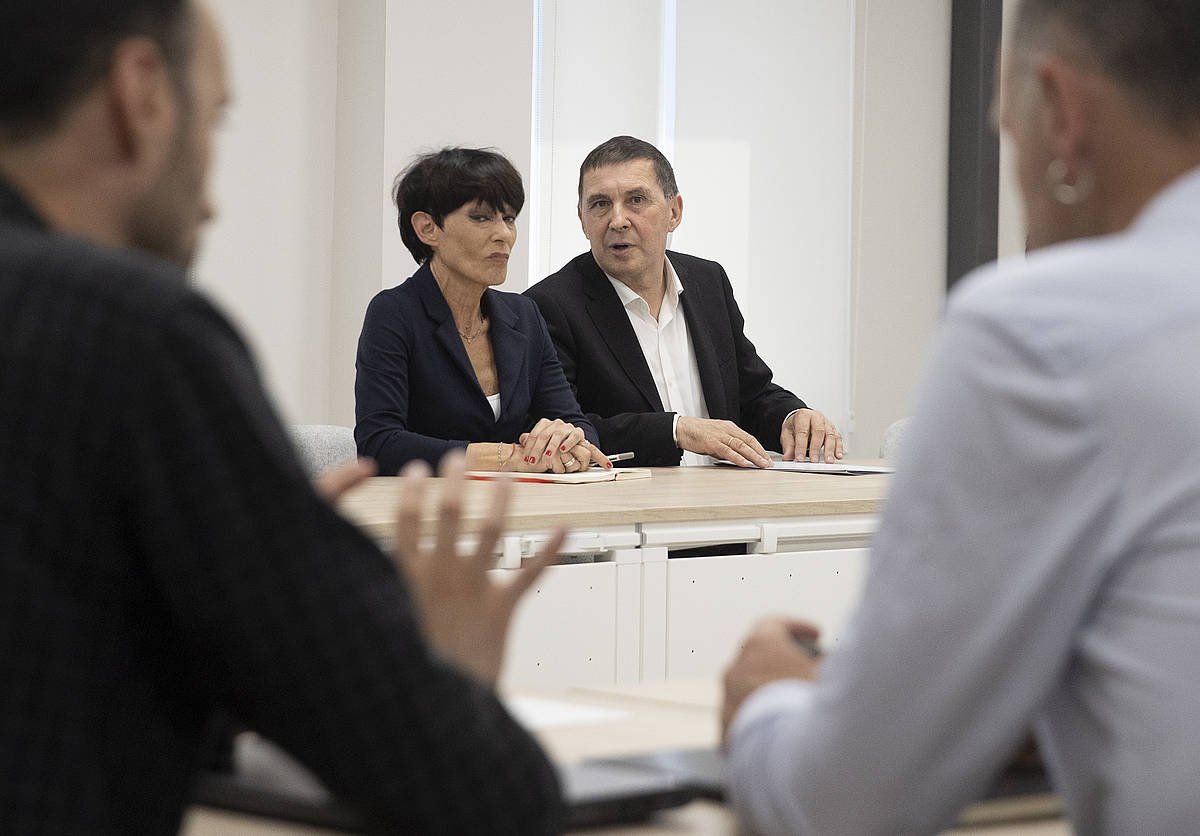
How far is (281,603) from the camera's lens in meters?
0.69

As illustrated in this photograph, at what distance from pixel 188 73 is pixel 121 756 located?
38 cm

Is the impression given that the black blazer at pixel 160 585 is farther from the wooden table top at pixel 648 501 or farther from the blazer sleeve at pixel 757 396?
the blazer sleeve at pixel 757 396

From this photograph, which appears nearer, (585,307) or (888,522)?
(888,522)

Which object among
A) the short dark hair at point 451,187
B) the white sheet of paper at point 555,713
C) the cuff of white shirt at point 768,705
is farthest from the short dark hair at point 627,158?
the cuff of white shirt at point 768,705

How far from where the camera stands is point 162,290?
0.68 metres

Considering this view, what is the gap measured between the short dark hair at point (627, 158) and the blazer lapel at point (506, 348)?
71 centimetres

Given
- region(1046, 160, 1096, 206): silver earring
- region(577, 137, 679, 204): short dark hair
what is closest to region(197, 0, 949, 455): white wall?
region(577, 137, 679, 204): short dark hair

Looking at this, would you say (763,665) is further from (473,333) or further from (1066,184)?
(473,333)

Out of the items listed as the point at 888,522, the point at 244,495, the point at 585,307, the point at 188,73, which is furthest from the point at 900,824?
the point at 585,307

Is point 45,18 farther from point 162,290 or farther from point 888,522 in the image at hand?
point 888,522

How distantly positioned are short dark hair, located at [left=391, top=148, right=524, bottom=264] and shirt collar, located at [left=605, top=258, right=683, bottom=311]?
57 centimetres

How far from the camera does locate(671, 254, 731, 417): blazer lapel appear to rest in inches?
172

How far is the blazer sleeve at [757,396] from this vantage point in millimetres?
4457

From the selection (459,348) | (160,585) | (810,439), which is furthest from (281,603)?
(810,439)
